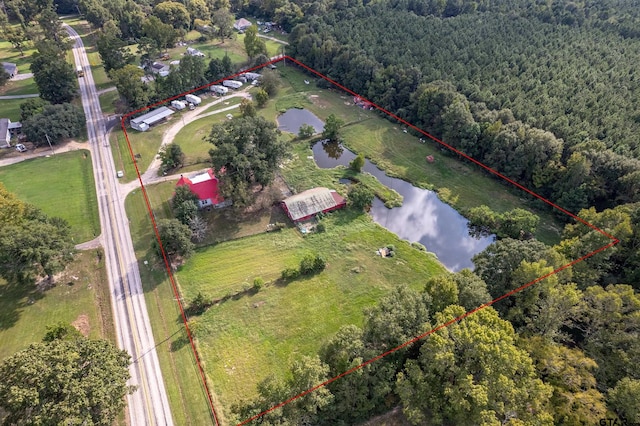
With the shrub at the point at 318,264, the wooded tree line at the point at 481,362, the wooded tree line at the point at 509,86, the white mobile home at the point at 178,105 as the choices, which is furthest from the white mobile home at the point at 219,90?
the wooded tree line at the point at 481,362

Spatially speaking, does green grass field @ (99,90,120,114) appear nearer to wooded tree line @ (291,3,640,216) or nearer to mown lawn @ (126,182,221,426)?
mown lawn @ (126,182,221,426)

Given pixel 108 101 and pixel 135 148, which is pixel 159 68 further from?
pixel 135 148

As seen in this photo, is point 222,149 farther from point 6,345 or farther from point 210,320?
point 6,345

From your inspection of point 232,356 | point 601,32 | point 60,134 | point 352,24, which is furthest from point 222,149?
point 601,32

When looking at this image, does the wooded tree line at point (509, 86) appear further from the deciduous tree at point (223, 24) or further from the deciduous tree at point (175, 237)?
the deciduous tree at point (175, 237)

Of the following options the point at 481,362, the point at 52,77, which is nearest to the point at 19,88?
the point at 52,77

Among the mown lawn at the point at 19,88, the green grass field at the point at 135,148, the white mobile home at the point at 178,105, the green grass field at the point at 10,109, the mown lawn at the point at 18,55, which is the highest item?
the mown lawn at the point at 18,55

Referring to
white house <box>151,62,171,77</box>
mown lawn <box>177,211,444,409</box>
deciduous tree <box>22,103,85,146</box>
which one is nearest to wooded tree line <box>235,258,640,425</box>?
mown lawn <box>177,211,444,409</box>
